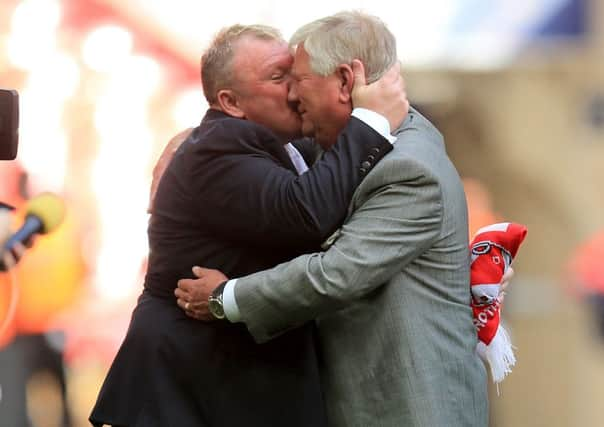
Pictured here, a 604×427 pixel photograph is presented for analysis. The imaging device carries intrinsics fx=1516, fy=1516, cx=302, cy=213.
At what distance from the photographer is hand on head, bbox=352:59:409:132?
4008mm

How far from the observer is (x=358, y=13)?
4094mm

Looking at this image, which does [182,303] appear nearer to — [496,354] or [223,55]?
[223,55]

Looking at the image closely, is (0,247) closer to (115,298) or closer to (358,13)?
(358,13)

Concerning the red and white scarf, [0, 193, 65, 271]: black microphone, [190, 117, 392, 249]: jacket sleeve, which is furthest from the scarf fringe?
[0, 193, 65, 271]: black microphone

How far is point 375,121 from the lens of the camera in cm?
397

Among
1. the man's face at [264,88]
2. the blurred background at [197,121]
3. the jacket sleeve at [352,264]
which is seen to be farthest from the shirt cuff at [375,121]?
the blurred background at [197,121]

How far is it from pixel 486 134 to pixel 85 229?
3.14 meters

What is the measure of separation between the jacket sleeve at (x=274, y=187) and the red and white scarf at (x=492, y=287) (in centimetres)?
45

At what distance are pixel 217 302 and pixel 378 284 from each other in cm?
42

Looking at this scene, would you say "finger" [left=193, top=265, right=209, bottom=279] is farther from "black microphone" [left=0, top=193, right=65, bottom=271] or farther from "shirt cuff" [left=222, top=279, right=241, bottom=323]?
"black microphone" [left=0, top=193, right=65, bottom=271]

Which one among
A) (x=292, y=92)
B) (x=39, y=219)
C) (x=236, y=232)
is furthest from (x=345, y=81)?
(x=39, y=219)

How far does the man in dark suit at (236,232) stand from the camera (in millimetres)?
3916

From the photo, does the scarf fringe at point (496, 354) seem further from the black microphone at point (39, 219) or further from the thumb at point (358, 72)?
the black microphone at point (39, 219)

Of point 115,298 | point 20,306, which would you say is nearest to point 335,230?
point 20,306
